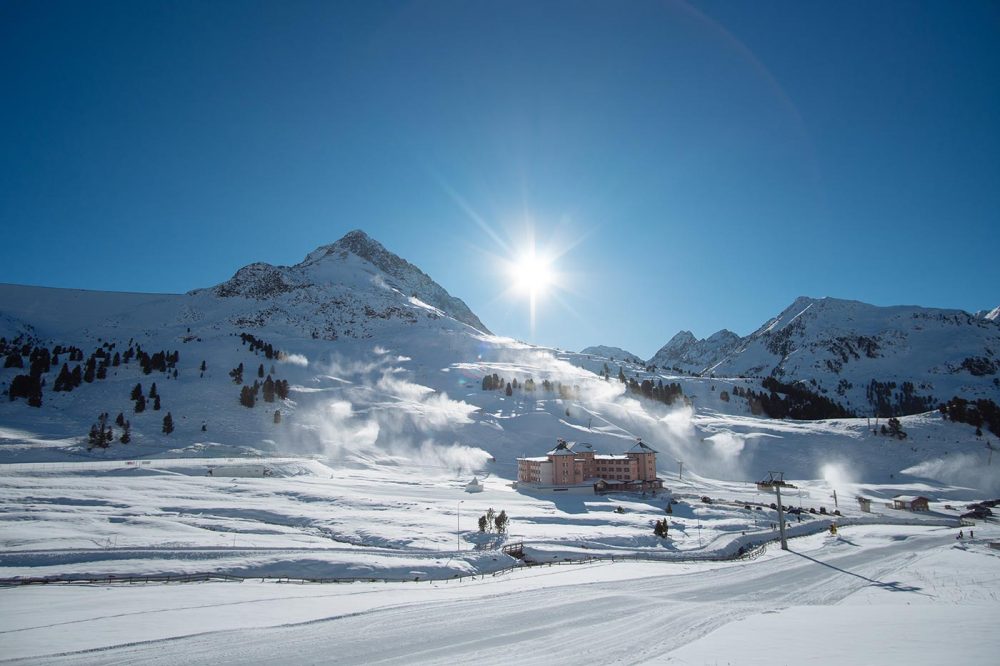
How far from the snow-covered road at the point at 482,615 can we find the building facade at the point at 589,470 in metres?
36.4

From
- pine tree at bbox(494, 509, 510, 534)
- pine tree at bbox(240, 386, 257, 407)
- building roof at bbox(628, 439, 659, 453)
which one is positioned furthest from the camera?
pine tree at bbox(240, 386, 257, 407)

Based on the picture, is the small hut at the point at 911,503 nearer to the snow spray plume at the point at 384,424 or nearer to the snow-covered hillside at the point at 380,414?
the snow-covered hillside at the point at 380,414

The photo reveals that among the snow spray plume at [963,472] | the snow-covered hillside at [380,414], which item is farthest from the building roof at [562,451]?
the snow spray plume at [963,472]

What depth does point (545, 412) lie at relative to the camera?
10638cm

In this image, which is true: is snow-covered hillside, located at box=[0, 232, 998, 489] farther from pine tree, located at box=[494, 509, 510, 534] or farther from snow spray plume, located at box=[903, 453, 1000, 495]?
pine tree, located at box=[494, 509, 510, 534]

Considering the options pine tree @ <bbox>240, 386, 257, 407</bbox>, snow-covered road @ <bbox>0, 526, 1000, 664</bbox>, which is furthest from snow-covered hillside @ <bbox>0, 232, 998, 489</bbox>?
snow-covered road @ <bbox>0, 526, 1000, 664</bbox>

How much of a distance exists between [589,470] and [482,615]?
5673 cm

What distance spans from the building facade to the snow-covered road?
A: 36443 mm

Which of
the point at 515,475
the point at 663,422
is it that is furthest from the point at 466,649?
the point at 663,422

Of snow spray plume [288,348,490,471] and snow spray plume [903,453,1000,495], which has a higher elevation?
snow spray plume [288,348,490,471]

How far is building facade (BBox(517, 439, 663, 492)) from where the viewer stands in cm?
6950

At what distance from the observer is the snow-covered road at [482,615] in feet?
52.2

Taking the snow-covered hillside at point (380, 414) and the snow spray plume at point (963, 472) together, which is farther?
the snow spray plume at point (963, 472)

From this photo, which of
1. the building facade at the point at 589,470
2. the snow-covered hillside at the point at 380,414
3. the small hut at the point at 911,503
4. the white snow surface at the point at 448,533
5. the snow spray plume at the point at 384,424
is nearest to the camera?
the white snow surface at the point at 448,533
